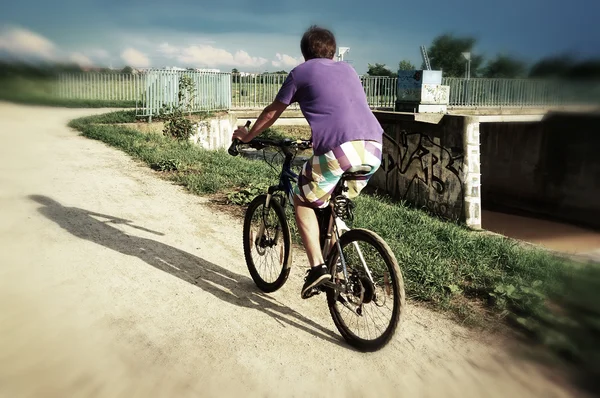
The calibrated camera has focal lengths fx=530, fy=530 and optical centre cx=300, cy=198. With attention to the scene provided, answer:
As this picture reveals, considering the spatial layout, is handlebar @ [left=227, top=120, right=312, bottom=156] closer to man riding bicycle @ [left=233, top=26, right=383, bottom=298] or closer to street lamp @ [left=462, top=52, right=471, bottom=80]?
man riding bicycle @ [left=233, top=26, right=383, bottom=298]

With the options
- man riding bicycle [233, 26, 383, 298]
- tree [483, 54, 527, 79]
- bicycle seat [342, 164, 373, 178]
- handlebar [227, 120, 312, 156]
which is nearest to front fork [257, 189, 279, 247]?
handlebar [227, 120, 312, 156]

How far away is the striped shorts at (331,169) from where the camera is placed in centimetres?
292

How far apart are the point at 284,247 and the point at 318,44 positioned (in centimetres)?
153

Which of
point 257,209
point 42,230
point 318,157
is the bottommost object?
point 42,230

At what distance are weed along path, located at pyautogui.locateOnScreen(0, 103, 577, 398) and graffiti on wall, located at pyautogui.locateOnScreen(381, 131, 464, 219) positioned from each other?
677 cm

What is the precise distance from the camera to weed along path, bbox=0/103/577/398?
233 cm

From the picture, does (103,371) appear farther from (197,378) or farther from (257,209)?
(257,209)

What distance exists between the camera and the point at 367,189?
48.5 ft

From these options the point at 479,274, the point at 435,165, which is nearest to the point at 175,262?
the point at 479,274

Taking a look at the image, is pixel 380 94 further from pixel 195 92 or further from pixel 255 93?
pixel 195 92

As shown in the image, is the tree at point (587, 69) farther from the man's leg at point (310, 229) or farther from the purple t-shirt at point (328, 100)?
the man's leg at point (310, 229)

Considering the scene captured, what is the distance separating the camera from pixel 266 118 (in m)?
3.17

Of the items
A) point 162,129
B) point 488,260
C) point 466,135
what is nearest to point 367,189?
point 466,135

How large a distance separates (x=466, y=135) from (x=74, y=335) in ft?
31.8
